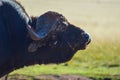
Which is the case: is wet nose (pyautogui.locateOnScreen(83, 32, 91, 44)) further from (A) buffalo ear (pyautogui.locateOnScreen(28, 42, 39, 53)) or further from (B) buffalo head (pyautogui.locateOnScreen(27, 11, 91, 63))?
(A) buffalo ear (pyautogui.locateOnScreen(28, 42, 39, 53))

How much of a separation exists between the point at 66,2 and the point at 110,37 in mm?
18543

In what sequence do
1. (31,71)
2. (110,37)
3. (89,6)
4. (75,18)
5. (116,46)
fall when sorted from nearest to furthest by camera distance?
(31,71), (116,46), (110,37), (75,18), (89,6)

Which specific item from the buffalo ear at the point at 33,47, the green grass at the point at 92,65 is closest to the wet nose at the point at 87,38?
the buffalo ear at the point at 33,47

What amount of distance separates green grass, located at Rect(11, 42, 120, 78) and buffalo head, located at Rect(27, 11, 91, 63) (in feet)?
15.7

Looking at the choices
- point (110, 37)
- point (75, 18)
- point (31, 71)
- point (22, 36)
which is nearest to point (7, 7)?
Result: point (22, 36)

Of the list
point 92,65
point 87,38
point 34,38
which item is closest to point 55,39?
point 34,38

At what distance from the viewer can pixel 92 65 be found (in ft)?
56.1

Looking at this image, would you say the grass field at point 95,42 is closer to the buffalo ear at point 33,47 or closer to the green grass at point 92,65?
the green grass at point 92,65

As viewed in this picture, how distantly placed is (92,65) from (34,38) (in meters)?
7.60

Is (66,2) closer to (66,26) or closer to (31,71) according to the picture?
(31,71)

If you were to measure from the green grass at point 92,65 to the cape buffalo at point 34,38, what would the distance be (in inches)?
185

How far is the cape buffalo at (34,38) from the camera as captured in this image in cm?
967

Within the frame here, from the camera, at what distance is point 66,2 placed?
42.3 m

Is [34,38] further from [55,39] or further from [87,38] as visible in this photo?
[87,38]
